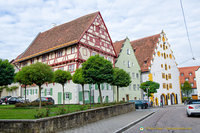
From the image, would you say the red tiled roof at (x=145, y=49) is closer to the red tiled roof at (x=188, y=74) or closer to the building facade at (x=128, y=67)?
the building facade at (x=128, y=67)

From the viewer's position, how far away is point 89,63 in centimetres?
→ 2047

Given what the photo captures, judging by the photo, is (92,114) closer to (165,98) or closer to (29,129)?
(29,129)

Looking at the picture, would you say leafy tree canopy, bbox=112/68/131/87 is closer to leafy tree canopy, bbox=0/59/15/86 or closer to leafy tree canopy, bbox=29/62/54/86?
leafy tree canopy, bbox=29/62/54/86

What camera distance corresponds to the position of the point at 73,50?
3147 cm

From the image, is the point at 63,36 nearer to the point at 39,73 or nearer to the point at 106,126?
the point at 39,73

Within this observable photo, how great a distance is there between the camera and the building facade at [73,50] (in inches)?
1216

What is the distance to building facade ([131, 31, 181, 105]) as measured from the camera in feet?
158

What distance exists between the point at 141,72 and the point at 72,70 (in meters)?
22.6

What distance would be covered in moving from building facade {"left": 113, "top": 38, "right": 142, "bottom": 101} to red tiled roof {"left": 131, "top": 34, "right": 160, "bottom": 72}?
97.4 inches

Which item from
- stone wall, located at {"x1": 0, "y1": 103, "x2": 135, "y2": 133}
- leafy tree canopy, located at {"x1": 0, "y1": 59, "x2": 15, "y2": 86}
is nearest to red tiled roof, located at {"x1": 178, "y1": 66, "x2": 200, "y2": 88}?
leafy tree canopy, located at {"x1": 0, "y1": 59, "x2": 15, "y2": 86}

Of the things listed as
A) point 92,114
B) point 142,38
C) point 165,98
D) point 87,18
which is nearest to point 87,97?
point 87,18

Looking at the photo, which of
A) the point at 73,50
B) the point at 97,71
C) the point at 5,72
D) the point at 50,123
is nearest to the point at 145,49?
the point at 73,50

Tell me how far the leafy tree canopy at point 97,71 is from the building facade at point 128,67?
20842 mm

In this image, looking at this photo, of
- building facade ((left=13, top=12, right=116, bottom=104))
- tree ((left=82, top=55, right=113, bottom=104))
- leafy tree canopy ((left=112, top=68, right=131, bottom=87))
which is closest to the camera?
tree ((left=82, top=55, right=113, bottom=104))
